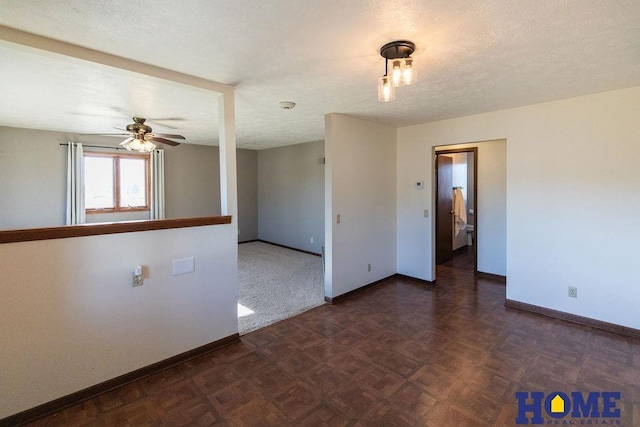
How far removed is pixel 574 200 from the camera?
320cm

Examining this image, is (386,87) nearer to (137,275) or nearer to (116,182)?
(137,275)

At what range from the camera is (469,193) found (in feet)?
20.7

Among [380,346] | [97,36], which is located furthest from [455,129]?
[97,36]

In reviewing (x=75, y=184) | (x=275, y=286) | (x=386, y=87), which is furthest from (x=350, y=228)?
(x=75, y=184)

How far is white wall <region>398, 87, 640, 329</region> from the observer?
292 centimetres

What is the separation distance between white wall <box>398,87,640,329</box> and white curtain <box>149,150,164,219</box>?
5535mm

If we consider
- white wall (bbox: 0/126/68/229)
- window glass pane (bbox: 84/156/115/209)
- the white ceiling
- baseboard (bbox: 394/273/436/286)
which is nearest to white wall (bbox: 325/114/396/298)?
baseboard (bbox: 394/273/436/286)

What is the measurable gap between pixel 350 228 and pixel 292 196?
3187mm

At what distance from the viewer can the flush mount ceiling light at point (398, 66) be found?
1.92 meters

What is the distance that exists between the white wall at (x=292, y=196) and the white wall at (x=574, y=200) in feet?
10.3

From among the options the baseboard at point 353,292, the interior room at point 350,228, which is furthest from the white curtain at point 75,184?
the baseboard at point 353,292

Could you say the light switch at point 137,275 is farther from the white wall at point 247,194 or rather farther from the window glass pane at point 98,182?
the white wall at point 247,194

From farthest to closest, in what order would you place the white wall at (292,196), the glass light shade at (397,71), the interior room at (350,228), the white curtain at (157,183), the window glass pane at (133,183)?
1. the white wall at (292,196)
2. the white curtain at (157,183)
3. the window glass pane at (133,183)
4. the glass light shade at (397,71)
5. the interior room at (350,228)

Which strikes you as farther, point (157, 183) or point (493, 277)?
point (157, 183)
